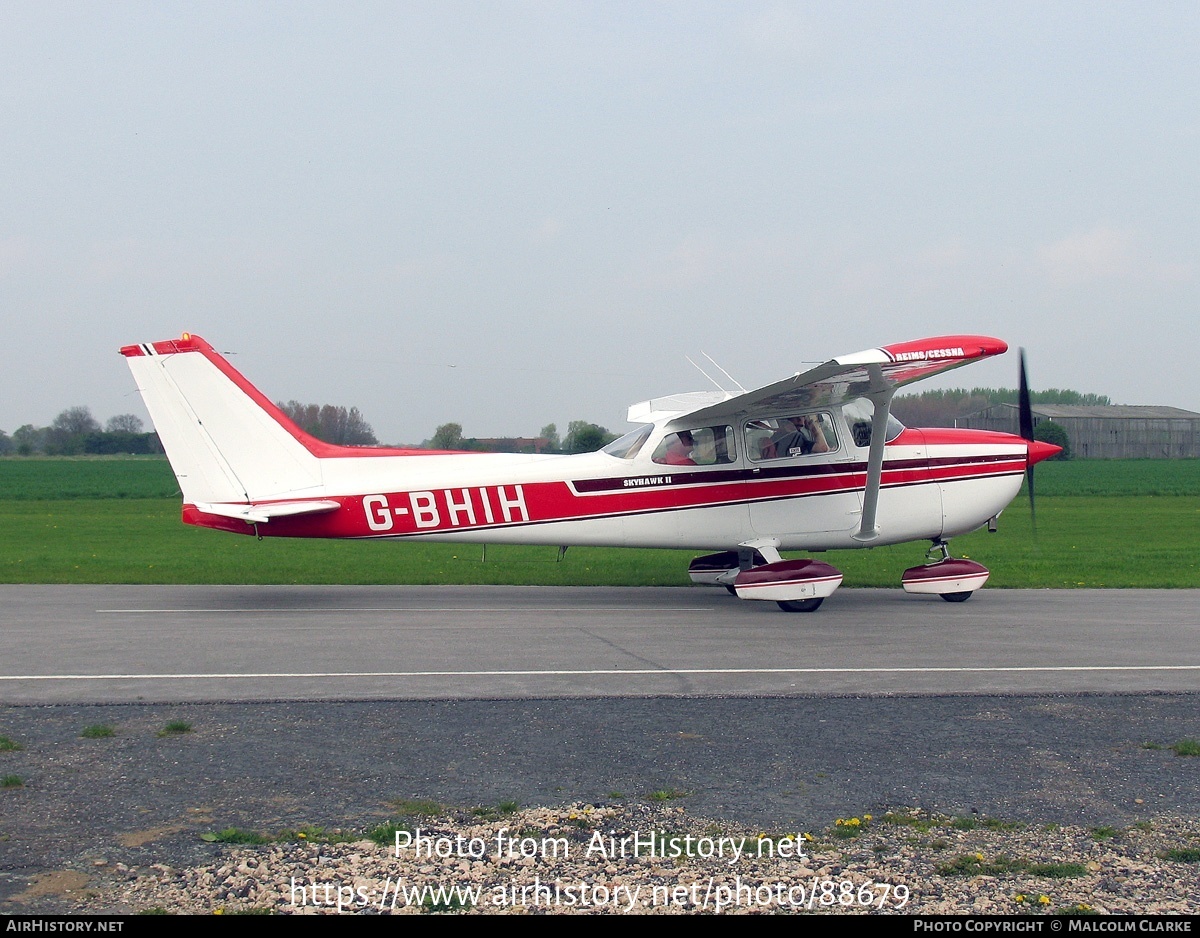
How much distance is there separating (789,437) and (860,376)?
1494 mm

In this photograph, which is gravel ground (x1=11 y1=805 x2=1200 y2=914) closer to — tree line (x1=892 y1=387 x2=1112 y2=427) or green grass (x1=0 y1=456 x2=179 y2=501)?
tree line (x1=892 y1=387 x2=1112 y2=427)

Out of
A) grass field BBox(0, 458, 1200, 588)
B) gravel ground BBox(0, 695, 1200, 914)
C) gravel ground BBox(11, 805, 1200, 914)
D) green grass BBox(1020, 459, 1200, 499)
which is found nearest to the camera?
gravel ground BBox(11, 805, 1200, 914)

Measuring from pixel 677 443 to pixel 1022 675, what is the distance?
5.69m

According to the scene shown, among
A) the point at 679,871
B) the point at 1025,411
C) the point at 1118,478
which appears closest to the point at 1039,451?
the point at 1025,411

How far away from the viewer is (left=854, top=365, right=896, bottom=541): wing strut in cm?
1262

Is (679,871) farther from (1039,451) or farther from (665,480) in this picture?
(1039,451)

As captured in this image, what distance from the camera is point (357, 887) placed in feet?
13.8

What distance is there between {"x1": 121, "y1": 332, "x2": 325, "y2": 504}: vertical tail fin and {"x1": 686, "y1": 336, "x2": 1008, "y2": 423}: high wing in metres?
5.15

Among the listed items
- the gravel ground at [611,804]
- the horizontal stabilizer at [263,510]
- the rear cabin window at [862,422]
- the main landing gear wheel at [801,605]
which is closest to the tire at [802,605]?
the main landing gear wheel at [801,605]

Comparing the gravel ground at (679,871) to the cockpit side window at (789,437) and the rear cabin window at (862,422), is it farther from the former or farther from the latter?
the rear cabin window at (862,422)

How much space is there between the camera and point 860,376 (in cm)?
1232

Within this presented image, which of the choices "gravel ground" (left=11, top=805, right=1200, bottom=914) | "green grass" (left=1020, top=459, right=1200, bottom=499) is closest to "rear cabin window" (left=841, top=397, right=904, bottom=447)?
"gravel ground" (left=11, top=805, right=1200, bottom=914)
